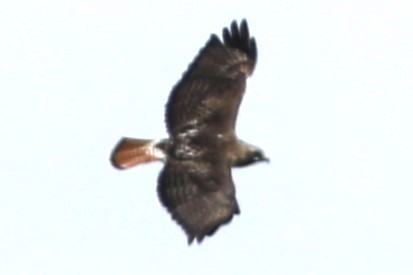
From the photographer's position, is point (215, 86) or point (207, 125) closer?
point (215, 86)

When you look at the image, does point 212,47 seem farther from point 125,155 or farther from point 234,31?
point 125,155

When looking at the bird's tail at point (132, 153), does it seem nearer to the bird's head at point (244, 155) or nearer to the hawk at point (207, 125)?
the hawk at point (207, 125)

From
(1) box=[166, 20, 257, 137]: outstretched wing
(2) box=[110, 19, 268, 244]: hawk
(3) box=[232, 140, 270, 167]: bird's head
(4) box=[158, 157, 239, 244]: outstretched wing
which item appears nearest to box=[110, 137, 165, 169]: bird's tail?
(2) box=[110, 19, 268, 244]: hawk

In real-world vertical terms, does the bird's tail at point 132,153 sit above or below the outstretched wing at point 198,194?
above

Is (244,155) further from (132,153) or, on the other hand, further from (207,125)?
(132,153)

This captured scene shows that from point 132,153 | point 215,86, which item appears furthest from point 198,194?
point 215,86

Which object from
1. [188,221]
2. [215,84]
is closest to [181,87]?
[215,84]

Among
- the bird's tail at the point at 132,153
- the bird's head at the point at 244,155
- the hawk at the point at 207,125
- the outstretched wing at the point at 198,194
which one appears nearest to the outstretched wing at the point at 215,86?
the hawk at the point at 207,125

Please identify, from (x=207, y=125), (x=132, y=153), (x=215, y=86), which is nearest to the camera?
(x=132, y=153)
